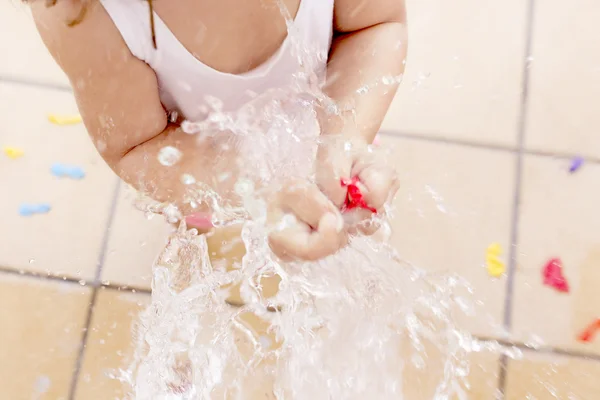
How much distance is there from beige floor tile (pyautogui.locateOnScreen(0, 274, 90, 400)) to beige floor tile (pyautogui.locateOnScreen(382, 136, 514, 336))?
0.49m

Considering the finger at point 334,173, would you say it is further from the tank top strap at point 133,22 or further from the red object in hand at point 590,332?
the red object in hand at point 590,332

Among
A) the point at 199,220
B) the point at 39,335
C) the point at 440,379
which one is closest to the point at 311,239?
the point at 199,220

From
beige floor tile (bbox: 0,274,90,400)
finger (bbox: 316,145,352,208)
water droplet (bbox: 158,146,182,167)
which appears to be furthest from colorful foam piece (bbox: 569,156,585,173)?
beige floor tile (bbox: 0,274,90,400)

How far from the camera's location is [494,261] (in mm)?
960

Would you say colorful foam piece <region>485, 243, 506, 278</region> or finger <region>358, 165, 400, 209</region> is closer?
finger <region>358, 165, 400, 209</region>

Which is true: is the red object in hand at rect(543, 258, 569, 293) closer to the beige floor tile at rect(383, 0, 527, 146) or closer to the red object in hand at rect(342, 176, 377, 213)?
the beige floor tile at rect(383, 0, 527, 146)

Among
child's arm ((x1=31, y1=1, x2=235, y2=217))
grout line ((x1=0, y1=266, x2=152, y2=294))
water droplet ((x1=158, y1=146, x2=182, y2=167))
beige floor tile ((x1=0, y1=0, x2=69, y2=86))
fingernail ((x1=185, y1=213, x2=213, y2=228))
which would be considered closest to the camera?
child's arm ((x1=31, y1=1, x2=235, y2=217))

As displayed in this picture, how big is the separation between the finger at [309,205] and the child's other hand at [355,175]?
0.02 metres

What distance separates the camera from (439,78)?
1.04 m

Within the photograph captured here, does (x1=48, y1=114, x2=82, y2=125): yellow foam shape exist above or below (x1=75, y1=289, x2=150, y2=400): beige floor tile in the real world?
above

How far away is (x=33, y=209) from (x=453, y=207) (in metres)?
0.65

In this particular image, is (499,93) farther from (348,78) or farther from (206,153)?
(206,153)

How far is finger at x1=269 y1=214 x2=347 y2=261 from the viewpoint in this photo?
572mm

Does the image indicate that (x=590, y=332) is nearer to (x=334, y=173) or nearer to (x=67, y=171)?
(x=334, y=173)
